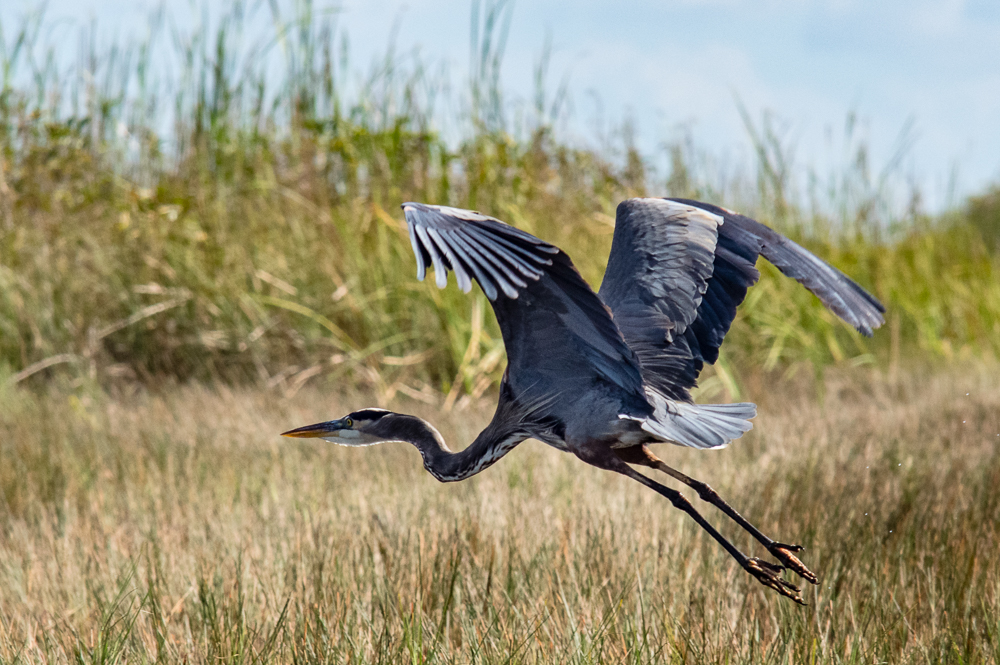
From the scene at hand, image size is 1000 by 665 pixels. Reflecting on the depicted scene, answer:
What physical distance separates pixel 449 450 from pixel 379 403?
3.71m

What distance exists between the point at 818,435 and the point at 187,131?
522 cm

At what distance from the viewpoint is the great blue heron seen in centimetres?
142

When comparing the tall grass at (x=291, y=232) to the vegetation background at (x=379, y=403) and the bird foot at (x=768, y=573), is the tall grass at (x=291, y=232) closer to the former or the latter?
the vegetation background at (x=379, y=403)

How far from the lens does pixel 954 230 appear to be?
11969 millimetres

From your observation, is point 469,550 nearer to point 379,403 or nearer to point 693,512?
point 693,512

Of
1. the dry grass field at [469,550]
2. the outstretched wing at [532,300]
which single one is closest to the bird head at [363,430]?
the outstretched wing at [532,300]

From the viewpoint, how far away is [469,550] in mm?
2797

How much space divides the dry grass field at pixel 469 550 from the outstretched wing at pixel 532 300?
75cm

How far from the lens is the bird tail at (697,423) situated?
1463 millimetres

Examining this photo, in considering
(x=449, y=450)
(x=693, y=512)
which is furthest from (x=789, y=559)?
(x=449, y=450)

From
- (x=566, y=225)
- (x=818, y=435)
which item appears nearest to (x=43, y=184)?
(x=566, y=225)

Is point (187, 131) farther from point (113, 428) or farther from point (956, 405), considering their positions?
point (956, 405)

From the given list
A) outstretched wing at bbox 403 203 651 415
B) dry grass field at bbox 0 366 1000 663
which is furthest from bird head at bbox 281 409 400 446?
dry grass field at bbox 0 366 1000 663

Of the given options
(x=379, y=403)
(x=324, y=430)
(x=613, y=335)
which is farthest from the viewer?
(x=379, y=403)
